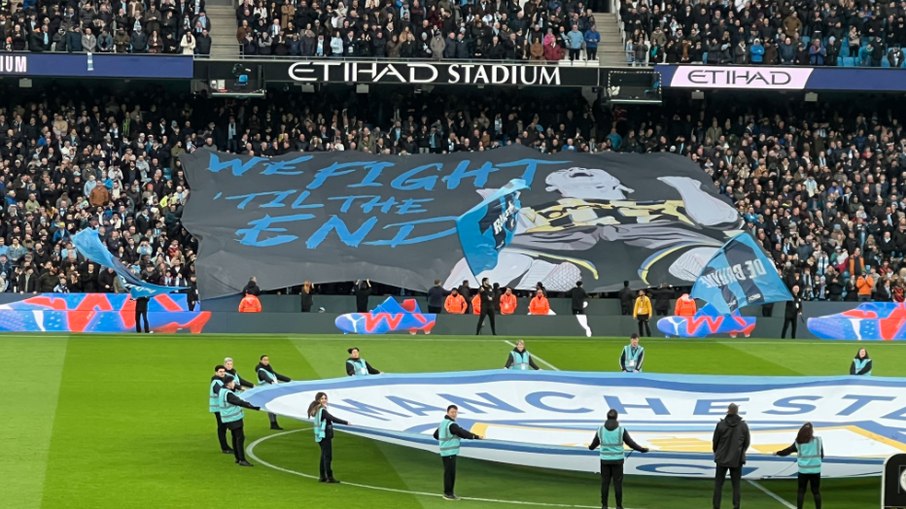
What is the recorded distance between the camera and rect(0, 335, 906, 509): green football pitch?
20.7 meters

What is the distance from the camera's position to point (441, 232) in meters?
46.0

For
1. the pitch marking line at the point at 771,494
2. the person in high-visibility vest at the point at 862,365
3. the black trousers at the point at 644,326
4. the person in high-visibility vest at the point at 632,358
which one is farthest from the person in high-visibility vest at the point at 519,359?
the black trousers at the point at 644,326

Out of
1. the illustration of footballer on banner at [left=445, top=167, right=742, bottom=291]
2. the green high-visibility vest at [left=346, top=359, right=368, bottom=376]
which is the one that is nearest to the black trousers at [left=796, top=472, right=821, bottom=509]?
the green high-visibility vest at [left=346, top=359, right=368, bottom=376]

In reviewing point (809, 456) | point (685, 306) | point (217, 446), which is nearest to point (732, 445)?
point (809, 456)

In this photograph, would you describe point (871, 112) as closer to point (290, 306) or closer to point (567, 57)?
point (567, 57)

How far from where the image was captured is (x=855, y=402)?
83.2ft

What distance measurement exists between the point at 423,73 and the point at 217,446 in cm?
2805

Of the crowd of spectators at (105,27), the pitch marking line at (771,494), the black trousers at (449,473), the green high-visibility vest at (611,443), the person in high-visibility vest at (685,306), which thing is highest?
the crowd of spectators at (105,27)

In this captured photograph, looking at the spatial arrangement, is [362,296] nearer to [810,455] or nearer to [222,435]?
[222,435]

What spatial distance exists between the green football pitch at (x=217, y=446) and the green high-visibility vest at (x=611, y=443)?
1026mm

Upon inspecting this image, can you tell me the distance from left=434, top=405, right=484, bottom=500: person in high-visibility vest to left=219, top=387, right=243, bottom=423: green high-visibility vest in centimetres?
359

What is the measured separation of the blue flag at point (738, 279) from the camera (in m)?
40.8

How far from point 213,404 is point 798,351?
68.8 feet

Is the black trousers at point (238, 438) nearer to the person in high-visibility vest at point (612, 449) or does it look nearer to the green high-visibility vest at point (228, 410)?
the green high-visibility vest at point (228, 410)
